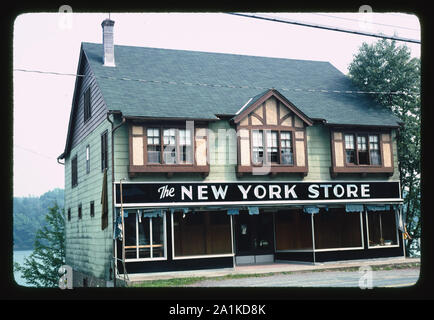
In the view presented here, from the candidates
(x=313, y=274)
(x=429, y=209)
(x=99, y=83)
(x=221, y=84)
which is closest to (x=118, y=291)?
(x=429, y=209)

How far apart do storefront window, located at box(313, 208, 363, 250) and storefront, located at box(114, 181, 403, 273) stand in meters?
0.04

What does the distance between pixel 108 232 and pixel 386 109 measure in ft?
39.2

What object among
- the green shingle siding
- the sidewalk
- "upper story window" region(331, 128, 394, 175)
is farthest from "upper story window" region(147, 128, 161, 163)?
"upper story window" region(331, 128, 394, 175)

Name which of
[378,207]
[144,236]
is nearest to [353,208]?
[378,207]

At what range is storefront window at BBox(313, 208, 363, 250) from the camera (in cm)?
2047

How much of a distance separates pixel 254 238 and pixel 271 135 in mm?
4411

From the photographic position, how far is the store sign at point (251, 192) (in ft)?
57.8

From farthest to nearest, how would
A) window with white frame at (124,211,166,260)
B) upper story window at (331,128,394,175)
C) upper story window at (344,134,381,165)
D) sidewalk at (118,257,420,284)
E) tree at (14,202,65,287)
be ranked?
tree at (14,202,65,287)
upper story window at (344,134,381,165)
upper story window at (331,128,394,175)
window with white frame at (124,211,166,260)
sidewalk at (118,257,420,284)

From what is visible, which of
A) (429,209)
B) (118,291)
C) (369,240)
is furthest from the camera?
(369,240)

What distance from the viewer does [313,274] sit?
17.1 metres

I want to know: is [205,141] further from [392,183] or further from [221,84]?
[392,183]

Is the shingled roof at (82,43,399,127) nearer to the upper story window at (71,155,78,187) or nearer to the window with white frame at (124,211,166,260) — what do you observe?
the window with white frame at (124,211,166,260)

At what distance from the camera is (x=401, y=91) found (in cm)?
1894

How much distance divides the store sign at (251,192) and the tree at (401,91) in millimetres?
Answer: 1335
